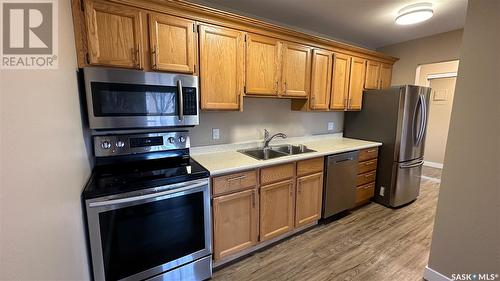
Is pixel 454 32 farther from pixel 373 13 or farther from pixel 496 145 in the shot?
pixel 496 145

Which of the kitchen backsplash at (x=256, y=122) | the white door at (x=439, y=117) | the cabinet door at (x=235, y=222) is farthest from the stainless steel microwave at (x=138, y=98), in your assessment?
the white door at (x=439, y=117)

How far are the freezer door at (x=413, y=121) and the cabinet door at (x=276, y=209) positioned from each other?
175 cm

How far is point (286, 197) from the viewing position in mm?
2123

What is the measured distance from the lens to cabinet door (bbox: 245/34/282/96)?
2.07 metres

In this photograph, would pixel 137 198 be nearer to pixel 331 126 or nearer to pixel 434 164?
pixel 331 126

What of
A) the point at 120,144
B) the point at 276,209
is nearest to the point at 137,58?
the point at 120,144

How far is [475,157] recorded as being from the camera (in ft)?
4.76

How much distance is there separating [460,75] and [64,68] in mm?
2483

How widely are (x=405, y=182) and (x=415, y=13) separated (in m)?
2.08

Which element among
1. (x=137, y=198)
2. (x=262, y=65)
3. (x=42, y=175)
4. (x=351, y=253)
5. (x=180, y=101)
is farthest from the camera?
(x=262, y=65)

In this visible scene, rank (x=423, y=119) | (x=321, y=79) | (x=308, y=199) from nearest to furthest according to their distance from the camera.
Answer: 1. (x=308, y=199)
2. (x=321, y=79)
3. (x=423, y=119)

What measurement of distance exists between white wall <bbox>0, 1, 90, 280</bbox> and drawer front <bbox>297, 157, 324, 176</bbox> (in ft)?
5.80

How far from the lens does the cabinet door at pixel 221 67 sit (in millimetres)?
1835

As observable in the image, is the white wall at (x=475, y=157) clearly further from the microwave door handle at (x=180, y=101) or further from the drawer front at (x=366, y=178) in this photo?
the microwave door handle at (x=180, y=101)
